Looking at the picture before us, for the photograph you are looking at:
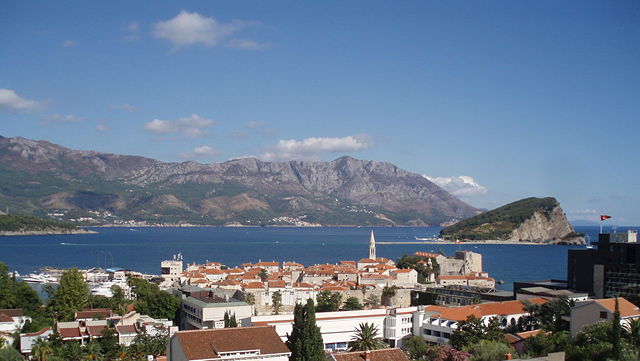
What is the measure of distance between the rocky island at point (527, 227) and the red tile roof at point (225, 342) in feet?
424

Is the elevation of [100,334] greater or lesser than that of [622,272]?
lesser

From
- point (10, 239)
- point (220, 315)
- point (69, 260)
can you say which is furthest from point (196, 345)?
point (10, 239)

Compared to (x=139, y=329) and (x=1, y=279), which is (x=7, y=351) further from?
(x=1, y=279)

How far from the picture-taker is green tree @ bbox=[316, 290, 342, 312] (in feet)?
127

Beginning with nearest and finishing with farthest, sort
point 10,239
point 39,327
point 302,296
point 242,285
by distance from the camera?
1. point 39,327
2. point 302,296
3. point 242,285
4. point 10,239

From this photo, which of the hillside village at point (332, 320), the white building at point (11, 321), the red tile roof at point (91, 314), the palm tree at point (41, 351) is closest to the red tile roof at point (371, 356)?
the hillside village at point (332, 320)

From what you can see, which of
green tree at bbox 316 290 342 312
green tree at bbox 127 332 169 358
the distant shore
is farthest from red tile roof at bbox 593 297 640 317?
the distant shore

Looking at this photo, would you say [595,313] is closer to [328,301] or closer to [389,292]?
[328,301]

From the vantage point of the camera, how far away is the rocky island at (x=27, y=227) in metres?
149

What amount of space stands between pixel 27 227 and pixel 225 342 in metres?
149

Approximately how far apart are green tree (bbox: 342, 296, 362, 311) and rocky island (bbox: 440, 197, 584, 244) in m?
109

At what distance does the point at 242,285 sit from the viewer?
4638cm

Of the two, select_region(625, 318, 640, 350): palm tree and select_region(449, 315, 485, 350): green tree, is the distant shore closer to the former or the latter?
select_region(449, 315, 485, 350): green tree

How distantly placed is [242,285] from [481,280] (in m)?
22.5
